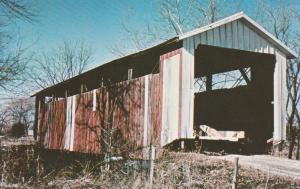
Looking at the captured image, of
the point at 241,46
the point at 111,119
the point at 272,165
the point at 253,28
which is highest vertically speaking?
the point at 253,28

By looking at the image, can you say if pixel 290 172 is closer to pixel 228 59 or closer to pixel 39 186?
pixel 228 59

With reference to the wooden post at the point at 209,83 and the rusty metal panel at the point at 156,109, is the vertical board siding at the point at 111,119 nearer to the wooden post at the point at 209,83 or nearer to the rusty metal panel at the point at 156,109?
the rusty metal panel at the point at 156,109

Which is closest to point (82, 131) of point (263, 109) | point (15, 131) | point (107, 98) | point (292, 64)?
point (107, 98)

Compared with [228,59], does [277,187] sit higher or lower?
lower

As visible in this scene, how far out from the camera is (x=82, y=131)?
15539 millimetres

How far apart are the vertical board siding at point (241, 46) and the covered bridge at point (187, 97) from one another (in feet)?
0.09

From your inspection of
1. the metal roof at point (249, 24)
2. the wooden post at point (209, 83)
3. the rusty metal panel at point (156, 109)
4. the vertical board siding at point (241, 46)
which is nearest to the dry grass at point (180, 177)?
the rusty metal panel at point (156, 109)

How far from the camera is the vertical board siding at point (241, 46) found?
35.1 ft

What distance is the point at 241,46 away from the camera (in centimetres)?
1180

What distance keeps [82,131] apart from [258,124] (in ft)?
23.1

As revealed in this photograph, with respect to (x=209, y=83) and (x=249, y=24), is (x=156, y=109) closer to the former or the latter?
(x=249, y=24)

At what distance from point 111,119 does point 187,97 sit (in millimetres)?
3957

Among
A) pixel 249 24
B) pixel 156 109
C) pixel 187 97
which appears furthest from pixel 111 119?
pixel 249 24

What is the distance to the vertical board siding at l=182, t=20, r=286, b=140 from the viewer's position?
10711 mm
